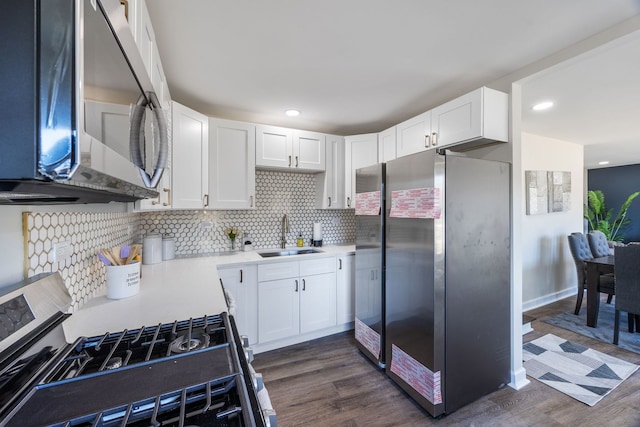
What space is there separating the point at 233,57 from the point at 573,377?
139 inches

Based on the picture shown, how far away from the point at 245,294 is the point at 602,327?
3899mm

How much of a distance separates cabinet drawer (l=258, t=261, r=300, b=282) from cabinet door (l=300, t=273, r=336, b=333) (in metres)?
0.14

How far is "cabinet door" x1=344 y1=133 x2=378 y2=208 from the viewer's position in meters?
3.02

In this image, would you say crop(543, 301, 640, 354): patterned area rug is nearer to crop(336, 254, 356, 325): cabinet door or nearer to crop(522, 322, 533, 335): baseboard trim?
crop(522, 322, 533, 335): baseboard trim

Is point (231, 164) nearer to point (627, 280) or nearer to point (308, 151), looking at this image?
point (308, 151)

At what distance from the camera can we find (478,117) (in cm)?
184

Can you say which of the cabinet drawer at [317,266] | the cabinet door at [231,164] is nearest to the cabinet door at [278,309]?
the cabinet drawer at [317,266]

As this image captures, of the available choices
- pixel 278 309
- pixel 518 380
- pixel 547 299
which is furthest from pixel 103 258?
pixel 547 299

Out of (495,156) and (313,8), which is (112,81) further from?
(495,156)

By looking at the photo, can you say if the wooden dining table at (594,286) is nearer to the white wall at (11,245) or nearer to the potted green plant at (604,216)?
the potted green plant at (604,216)

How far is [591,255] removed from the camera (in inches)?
137

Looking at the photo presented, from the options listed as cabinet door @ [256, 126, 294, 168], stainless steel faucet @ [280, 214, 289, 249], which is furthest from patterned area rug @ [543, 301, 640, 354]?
cabinet door @ [256, 126, 294, 168]

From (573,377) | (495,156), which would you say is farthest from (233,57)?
(573,377)

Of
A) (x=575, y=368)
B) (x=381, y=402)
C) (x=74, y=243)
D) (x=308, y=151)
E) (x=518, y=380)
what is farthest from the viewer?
(x=308, y=151)
